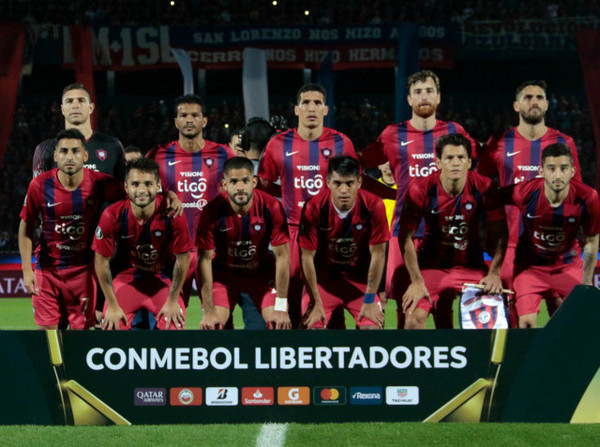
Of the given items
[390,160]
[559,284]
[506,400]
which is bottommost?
[506,400]

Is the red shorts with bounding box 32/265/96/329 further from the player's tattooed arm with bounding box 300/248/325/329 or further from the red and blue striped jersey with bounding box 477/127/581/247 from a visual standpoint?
the red and blue striped jersey with bounding box 477/127/581/247

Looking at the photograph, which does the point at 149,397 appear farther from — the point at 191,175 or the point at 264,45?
the point at 264,45

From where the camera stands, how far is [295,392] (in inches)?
156

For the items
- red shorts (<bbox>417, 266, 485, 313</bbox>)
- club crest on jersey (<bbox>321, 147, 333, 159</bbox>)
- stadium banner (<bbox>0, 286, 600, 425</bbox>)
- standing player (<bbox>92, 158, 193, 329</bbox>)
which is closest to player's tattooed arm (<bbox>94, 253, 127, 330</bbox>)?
standing player (<bbox>92, 158, 193, 329</bbox>)

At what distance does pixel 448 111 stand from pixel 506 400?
17.6m

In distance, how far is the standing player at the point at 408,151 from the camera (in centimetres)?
567

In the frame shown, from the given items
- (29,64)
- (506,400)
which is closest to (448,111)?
(29,64)

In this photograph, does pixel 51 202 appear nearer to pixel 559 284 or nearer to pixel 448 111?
pixel 559 284

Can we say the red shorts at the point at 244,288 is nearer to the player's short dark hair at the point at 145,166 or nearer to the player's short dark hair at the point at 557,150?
the player's short dark hair at the point at 145,166

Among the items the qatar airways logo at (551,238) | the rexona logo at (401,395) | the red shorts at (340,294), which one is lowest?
the rexona logo at (401,395)

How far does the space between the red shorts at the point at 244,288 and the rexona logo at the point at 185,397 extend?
1359 millimetres

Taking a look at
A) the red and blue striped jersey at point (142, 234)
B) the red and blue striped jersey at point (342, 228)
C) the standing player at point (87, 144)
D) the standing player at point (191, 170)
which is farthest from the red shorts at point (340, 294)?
the standing player at point (87, 144)

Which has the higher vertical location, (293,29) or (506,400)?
(293,29)

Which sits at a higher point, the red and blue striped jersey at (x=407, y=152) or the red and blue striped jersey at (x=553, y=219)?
the red and blue striped jersey at (x=407, y=152)
